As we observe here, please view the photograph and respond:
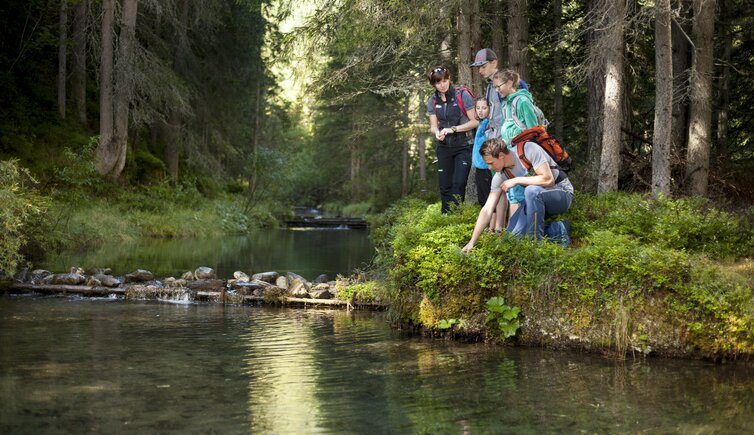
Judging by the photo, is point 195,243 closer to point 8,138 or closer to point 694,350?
point 8,138

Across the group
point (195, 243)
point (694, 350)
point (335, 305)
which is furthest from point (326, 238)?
point (694, 350)

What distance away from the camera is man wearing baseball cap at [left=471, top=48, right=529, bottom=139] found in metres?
9.56

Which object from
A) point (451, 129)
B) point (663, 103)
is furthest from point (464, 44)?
point (663, 103)

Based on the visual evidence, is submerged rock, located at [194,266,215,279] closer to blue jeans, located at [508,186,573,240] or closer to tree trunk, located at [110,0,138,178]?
blue jeans, located at [508,186,573,240]

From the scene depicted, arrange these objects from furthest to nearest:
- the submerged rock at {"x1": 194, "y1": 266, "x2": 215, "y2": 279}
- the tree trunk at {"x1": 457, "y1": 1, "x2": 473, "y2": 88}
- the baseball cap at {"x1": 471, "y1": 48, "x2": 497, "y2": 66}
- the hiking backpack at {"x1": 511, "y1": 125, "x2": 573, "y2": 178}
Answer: the submerged rock at {"x1": 194, "y1": 266, "x2": 215, "y2": 279}, the tree trunk at {"x1": 457, "y1": 1, "x2": 473, "y2": 88}, the baseball cap at {"x1": 471, "y1": 48, "x2": 497, "y2": 66}, the hiking backpack at {"x1": 511, "y1": 125, "x2": 573, "y2": 178}

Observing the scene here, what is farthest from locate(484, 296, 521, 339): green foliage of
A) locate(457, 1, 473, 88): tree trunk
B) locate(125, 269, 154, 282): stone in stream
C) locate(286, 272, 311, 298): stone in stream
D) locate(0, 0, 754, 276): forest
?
locate(125, 269, 154, 282): stone in stream

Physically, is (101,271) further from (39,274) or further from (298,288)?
(298,288)

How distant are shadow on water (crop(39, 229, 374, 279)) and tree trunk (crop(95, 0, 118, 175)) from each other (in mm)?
2856

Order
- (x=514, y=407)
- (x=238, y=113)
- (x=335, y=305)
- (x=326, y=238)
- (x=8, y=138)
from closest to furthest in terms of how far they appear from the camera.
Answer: (x=514, y=407)
(x=335, y=305)
(x=8, y=138)
(x=326, y=238)
(x=238, y=113)

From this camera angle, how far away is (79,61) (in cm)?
2555

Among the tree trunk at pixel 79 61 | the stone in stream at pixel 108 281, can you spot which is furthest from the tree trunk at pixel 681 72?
the tree trunk at pixel 79 61

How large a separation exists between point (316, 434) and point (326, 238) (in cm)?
2201

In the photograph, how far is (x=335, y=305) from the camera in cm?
1102

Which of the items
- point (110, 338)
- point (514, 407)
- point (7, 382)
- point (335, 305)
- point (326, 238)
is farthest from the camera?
point (326, 238)
